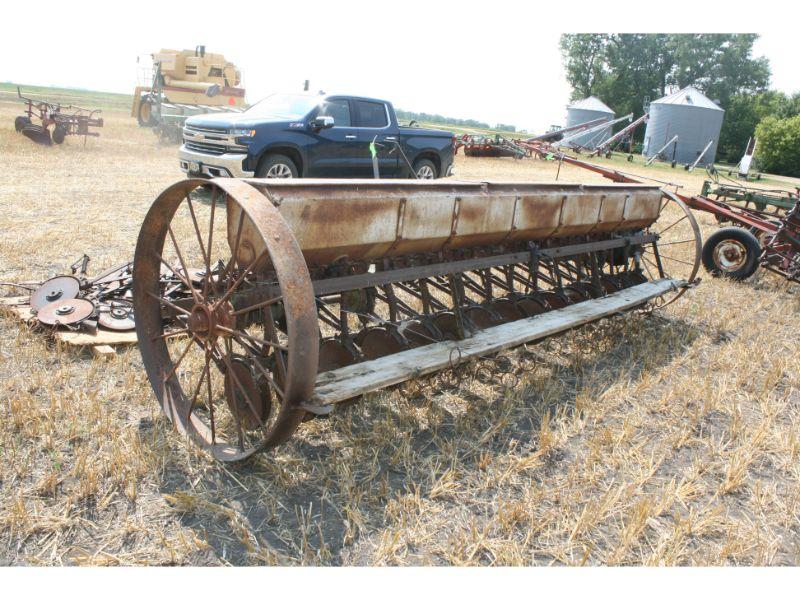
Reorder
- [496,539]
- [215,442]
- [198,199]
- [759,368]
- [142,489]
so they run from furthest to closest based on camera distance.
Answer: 1. [198,199]
2. [759,368]
3. [215,442]
4. [142,489]
5. [496,539]

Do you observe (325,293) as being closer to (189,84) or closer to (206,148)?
(206,148)

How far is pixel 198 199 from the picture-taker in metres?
10.8

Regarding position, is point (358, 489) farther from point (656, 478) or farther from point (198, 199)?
point (198, 199)

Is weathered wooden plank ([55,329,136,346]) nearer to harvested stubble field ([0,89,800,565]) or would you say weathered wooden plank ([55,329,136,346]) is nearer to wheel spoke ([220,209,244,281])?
harvested stubble field ([0,89,800,565])

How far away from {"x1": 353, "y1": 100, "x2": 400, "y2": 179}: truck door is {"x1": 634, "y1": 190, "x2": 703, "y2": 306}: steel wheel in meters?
4.37

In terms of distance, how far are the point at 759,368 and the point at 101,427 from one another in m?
4.78

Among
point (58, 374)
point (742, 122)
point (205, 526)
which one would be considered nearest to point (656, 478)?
point (205, 526)

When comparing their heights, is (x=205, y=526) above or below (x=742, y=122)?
below

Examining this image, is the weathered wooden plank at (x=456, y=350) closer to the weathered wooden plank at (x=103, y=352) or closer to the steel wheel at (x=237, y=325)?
the steel wheel at (x=237, y=325)

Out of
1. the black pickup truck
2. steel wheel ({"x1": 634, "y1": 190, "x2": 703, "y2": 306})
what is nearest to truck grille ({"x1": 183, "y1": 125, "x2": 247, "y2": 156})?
the black pickup truck

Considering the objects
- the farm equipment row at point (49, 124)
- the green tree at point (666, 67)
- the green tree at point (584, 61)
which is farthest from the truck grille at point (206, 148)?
the green tree at point (584, 61)

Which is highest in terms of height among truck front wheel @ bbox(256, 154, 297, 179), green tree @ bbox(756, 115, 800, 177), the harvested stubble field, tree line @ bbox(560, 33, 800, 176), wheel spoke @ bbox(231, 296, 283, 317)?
tree line @ bbox(560, 33, 800, 176)

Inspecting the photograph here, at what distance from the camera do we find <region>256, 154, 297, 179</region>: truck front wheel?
926cm

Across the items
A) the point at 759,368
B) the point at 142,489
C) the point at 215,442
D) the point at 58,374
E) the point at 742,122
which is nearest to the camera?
the point at 142,489
